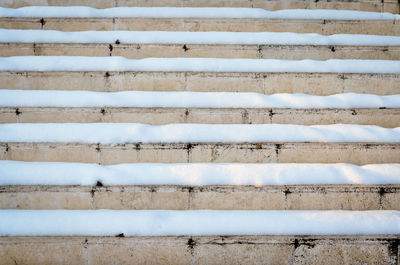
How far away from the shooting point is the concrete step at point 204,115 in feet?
10.2

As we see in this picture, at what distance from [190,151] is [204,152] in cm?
12

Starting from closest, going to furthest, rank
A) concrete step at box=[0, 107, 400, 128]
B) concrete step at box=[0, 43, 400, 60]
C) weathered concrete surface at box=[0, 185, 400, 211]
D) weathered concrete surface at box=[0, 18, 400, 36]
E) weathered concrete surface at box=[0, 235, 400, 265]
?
weathered concrete surface at box=[0, 235, 400, 265]
weathered concrete surface at box=[0, 185, 400, 211]
concrete step at box=[0, 107, 400, 128]
concrete step at box=[0, 43, 400, 60]
weathered concrete surface at box=[0, 18, 400, 36]

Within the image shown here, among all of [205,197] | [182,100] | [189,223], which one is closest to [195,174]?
[205,197]

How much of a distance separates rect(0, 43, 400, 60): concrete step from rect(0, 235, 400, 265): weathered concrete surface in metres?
2.15

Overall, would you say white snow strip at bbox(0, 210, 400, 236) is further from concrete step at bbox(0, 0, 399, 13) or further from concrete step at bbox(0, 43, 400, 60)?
concrete step at bbox(0, 0, 399, 13)

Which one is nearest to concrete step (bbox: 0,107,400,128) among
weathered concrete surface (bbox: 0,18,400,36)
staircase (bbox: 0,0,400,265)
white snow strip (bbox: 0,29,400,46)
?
staircase (bbox: 0,0,400,265)

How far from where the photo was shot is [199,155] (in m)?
2.88

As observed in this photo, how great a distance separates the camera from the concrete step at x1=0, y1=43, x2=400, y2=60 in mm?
3697

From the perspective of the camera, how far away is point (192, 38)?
3910mm

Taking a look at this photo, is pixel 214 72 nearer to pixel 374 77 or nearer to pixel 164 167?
pixel 164 167

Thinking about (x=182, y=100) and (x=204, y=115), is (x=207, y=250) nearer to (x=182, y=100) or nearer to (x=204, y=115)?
(x=204, y=115)

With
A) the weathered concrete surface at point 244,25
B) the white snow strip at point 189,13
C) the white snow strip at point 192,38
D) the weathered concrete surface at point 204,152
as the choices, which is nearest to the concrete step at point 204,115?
the weathered concrete surface at point 204,152

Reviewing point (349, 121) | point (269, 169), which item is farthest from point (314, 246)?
point (349, 121)

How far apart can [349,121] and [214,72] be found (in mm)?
1430
